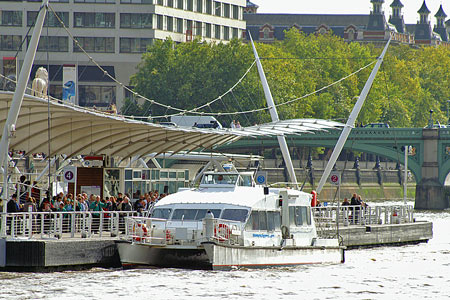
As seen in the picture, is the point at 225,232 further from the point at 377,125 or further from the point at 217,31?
the point at 217,31

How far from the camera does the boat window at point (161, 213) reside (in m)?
40.2

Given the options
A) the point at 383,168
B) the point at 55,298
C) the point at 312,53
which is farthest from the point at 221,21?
the point at 55,298

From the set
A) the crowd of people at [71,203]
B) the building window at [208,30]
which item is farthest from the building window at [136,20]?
the crowd of people at [71,203]

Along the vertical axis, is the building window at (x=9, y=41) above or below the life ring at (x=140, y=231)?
above

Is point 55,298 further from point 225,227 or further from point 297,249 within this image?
point 297,249

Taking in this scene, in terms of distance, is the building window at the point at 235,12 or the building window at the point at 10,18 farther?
the building window at the point at 235,12

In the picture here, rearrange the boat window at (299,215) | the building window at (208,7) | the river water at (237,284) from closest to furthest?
the river water at (237,284) < the boat window at (299,215) < the building window at (208,7)

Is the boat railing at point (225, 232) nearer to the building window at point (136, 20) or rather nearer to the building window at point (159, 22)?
the building window at point (136, 20)

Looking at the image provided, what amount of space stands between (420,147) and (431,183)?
3.28m

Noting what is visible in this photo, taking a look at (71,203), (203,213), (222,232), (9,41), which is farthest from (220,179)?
(9,41)

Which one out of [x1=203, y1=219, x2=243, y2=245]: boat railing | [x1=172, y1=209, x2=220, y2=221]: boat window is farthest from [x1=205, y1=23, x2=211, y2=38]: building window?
[x1=203, y1=219, x2=243, y2=245]: boat railing

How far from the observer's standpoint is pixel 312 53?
136250mm

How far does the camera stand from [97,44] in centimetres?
12875

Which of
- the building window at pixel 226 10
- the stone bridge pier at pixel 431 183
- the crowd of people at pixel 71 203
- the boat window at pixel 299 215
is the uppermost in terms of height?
the building window at pixel 226 10
